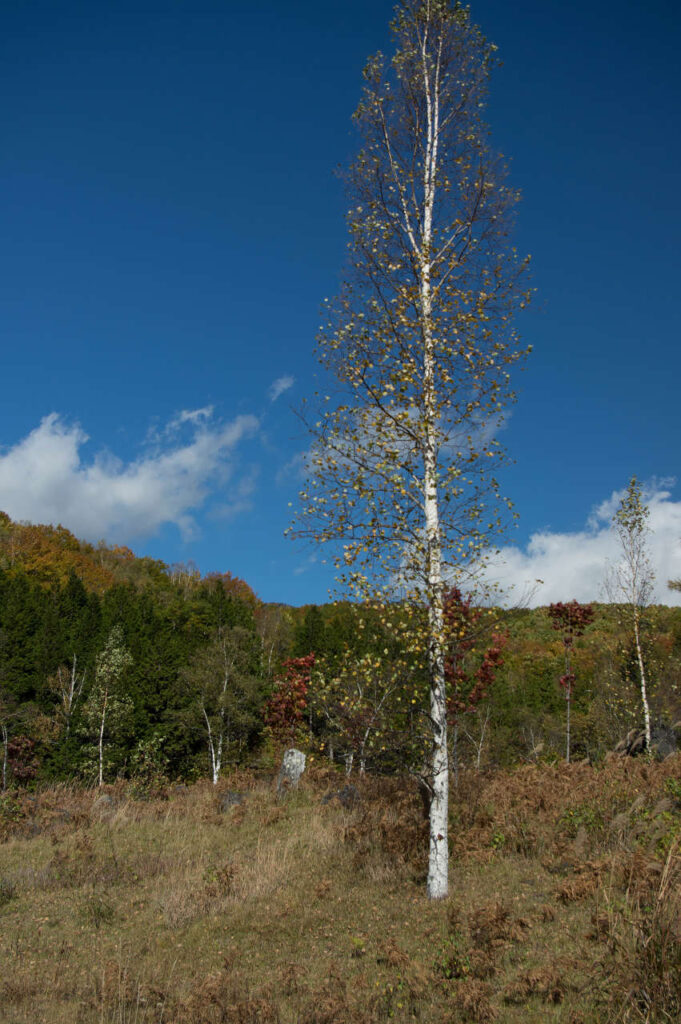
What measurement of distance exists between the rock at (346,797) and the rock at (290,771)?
1.36m

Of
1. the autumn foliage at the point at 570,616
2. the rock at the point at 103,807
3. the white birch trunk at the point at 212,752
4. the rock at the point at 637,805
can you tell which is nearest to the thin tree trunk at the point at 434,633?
the rock at the point at 637,805

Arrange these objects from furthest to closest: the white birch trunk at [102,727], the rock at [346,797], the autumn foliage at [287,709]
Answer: the white birch trunk at [102,727] < the autumn foliage at [287,709] < the rock at [346,797]

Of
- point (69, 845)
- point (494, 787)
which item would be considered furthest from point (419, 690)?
point (69, 845)

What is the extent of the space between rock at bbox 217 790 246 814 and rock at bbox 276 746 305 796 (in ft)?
3.00

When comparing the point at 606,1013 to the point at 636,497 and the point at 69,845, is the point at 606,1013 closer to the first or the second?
the point at 69,845

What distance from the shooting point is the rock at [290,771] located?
1448 centimetres

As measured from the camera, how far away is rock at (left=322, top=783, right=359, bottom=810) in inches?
498

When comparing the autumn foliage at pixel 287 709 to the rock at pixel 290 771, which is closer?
the rock at pixel 290 771

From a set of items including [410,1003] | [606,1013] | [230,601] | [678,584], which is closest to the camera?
[606,1013]

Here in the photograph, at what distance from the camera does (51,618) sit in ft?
181

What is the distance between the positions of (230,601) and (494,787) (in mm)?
59909

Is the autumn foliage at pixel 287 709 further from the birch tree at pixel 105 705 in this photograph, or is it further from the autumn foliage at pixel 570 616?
the autumn foliage at pixel 570 616

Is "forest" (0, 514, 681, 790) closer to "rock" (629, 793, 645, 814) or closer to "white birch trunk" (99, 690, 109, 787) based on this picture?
"white birch trunk" (99, 690, 109, 787)

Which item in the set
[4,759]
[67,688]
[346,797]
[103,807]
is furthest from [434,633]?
[67,688]
